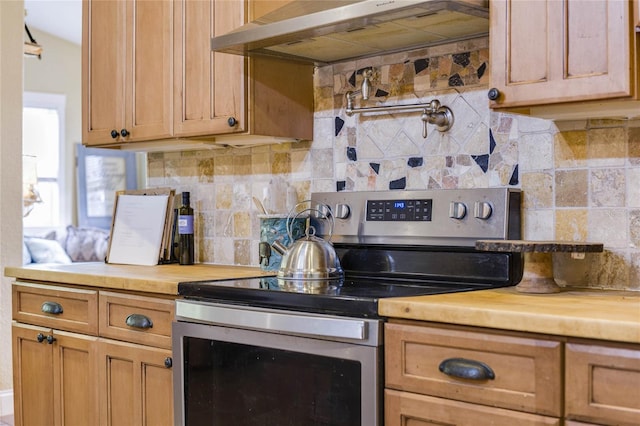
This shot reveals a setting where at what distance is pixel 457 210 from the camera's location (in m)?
2.26

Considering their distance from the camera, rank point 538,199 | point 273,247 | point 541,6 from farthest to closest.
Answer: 1. point 273,247
2. point 538,199
3. point 541,6

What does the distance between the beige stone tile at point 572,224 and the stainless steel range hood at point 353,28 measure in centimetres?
58

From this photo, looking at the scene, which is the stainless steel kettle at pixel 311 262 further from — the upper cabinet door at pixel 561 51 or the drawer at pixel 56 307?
the drawer at pixel 56 307

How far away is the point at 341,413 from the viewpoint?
184cm

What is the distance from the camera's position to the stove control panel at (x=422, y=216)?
2184 mm

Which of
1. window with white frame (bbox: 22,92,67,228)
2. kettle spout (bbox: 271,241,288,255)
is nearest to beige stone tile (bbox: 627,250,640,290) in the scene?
kettle spout (bbox: 271,241,288,255)

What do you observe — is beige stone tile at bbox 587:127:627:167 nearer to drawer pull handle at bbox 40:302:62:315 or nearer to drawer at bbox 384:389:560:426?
drawer at bbox 384:389:560:426

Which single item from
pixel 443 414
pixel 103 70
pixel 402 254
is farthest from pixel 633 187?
pixel 103 70

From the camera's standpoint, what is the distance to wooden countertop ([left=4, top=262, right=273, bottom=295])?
2.42 meters

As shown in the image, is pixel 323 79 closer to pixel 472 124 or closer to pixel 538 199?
pixel 472 124

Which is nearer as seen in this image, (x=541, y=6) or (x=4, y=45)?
(x=541, y=6)

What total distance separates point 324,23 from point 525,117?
637 mm

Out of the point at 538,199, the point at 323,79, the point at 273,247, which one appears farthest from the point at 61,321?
the point at 538,199

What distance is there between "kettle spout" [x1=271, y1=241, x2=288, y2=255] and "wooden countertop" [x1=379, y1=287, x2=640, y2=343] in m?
0.76
